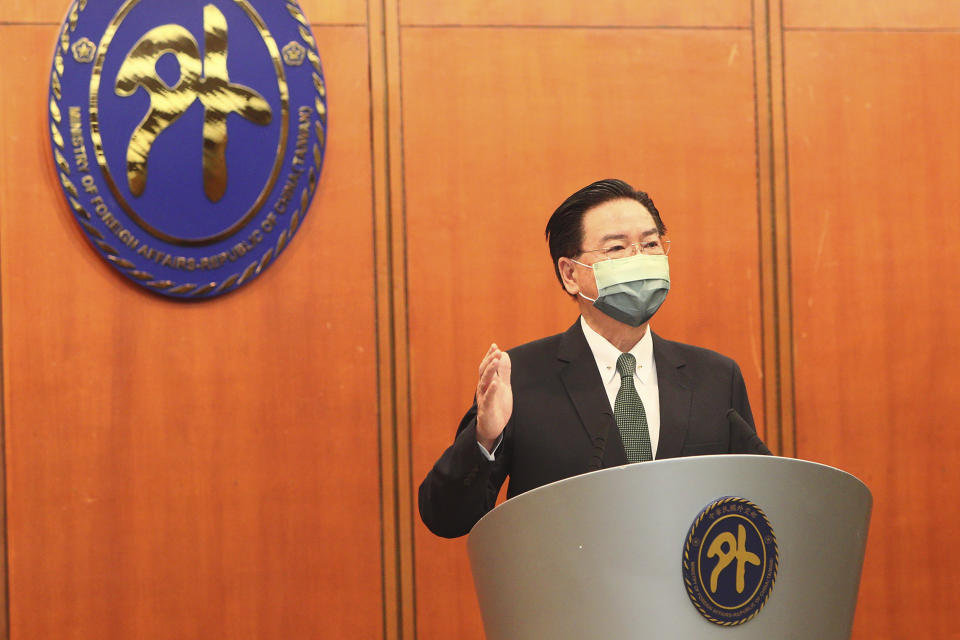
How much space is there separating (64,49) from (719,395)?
2.03m

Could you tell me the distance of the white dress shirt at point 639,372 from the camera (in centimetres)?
185

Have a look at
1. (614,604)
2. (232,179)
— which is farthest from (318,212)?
(614,604)

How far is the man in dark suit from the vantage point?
1.77 metres

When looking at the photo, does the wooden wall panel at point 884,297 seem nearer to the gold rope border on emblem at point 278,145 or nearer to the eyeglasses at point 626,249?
the eyeglasses at point 626,249

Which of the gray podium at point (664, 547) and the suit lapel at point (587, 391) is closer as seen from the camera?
the gray podium at point (664, 547)

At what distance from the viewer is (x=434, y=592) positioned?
3010 mm

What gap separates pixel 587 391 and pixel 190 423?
145 cm

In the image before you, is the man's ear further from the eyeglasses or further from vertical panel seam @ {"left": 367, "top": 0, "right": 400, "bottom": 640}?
vertical panel seam @ {"left": 367, "top": 0, "right": 400, "bottom": 640}

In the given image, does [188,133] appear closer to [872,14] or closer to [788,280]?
[788,280]

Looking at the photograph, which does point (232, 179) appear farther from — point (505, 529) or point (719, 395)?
point (505, 529)

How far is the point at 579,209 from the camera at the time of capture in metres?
1.98

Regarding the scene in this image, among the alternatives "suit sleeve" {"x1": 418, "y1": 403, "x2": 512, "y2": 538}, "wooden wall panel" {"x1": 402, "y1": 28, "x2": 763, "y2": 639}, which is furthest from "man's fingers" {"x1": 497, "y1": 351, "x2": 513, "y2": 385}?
"wooden wall panel" {"x1": 402, "y1": 28, "x2": 763, "y2": 639}

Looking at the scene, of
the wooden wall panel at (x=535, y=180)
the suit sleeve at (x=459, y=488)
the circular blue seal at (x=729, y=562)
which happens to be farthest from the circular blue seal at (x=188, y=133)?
the circular blue seal at (x=729, y=562)

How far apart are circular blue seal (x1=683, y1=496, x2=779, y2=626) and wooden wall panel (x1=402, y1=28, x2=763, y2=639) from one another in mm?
1846
